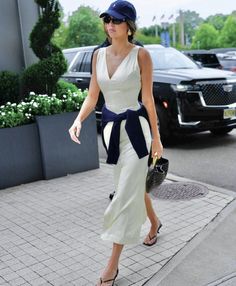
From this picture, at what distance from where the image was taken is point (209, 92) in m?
7.84

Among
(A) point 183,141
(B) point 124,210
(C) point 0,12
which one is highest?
(C) point 0,12

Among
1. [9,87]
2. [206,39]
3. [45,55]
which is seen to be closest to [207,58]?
[45,55]

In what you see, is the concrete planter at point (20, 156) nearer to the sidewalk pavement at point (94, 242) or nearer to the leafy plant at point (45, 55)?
the sidewalk pavement at point (94, 242)

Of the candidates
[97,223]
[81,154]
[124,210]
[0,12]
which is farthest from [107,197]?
[0,12]

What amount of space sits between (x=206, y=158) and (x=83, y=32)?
152 ft

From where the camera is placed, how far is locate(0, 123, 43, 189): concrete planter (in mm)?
5855

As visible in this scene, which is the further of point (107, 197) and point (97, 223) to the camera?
point (107, 197)

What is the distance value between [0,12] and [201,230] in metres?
4.43

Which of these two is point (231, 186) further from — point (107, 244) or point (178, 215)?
point (107, 244)

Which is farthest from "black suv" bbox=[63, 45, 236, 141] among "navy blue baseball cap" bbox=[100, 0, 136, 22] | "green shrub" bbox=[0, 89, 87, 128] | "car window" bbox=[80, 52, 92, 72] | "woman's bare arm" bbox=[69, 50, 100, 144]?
"navy blue baseball cap" bbox=[100, 0, 136, 22]

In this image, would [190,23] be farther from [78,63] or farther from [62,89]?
[62,89]

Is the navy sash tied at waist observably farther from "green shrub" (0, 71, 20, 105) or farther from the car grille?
the car grille

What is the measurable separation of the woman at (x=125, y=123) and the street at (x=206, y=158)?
8.90ft

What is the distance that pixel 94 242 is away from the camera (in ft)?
13.5
